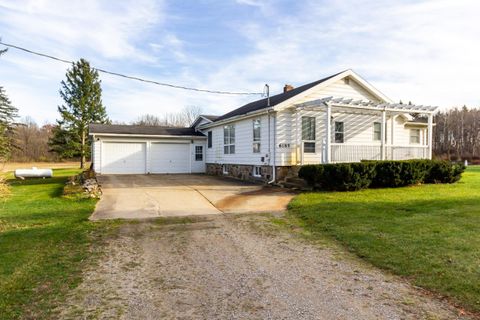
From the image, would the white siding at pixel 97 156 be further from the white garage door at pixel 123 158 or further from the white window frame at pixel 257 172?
the white window frame at pixel 257 172

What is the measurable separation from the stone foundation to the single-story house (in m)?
0.04

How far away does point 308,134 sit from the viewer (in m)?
15.3

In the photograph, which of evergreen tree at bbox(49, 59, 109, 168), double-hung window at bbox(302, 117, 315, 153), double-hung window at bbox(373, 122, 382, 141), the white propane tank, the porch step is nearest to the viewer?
the porch step

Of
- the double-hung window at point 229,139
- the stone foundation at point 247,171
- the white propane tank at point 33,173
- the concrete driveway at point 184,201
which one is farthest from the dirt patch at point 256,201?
the white propane tank at point 33,173

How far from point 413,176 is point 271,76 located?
1219cm

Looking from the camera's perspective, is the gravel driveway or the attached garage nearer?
the gravel driveway

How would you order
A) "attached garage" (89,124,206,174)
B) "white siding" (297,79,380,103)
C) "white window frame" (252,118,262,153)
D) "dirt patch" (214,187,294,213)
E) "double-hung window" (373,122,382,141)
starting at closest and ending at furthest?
1. "dirt patch" (214,187,294,213)
2. "white siding" (297,79,380,103)
3. "white window frame" (252,118,262,153)
4. "double-hung window" (373,122,382,141)
5. "attached garage" (89,124,206,174)

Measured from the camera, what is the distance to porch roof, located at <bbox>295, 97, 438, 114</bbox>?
Answer: 44.1ft

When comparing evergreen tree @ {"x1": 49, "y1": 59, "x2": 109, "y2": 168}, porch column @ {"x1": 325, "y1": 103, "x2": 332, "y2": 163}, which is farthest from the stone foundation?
evergreen tree @ {"x1": 49, "y1": 59, "x2": 109, "y2": 168}

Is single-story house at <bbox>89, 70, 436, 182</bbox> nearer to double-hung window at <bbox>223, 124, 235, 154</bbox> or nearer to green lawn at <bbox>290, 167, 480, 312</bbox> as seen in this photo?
double-hung window at <bbox>223, 124, 235, 154</bbox>

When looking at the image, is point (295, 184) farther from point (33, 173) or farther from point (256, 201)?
point (33, 173)

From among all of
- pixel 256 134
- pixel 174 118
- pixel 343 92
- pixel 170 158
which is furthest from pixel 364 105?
pixel 174 118

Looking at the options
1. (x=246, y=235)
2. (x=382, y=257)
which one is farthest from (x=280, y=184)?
(x=382, y=257)

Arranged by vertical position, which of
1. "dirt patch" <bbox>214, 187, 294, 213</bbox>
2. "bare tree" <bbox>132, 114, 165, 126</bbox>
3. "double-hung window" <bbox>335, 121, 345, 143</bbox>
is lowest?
"dirt patch" <bbox>214, 187, 294, 213</bbox>
